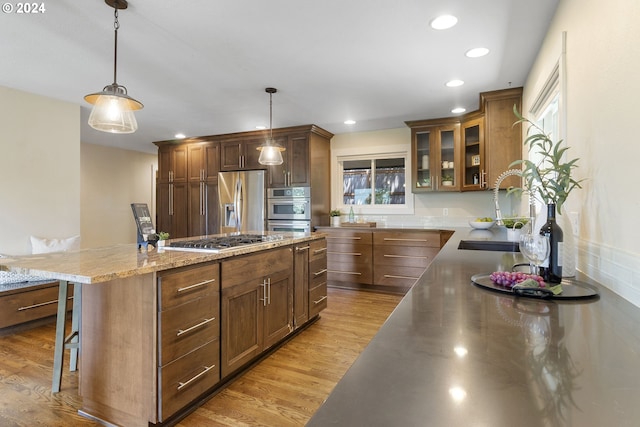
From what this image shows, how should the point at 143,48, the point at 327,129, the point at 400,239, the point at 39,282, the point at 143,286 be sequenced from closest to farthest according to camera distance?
the point at 143,286, the point at 143,48, the point at 39,282, the point at 400,239, the point at 327,129

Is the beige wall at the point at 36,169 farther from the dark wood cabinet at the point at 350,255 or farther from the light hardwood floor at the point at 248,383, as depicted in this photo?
the dark wood cabinet at the point at 350,255

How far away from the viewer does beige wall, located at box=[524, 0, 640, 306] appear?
3.31ft

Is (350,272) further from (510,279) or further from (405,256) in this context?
(510,279)

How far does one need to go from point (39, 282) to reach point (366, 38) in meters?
3.66

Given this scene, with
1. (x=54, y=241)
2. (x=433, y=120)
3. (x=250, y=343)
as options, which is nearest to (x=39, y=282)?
(x=54, y=241)

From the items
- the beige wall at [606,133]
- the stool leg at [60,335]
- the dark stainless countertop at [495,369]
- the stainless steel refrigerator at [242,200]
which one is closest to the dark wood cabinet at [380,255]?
the stainless steel refrigerator at [242,200]

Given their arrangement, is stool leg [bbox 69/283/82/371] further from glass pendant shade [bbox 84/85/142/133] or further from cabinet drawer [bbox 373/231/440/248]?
cabinet drawer [bbox 373/231/440/248]

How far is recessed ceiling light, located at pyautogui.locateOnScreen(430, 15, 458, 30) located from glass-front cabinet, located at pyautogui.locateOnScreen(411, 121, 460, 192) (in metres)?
2.26

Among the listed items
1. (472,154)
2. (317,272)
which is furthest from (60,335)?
(472,154)

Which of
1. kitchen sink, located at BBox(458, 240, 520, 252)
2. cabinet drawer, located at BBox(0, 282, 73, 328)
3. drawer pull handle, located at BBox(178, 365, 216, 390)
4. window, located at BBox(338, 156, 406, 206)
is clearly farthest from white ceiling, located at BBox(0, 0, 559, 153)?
drawer pull handle, located at BBox(178, 365, 216, 390)

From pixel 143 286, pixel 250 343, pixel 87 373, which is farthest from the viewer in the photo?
pixel 250 343

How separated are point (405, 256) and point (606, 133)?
125 inches

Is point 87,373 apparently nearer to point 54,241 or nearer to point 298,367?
point 298,367

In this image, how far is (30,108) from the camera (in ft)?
11.2
